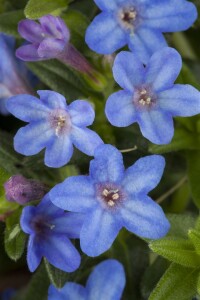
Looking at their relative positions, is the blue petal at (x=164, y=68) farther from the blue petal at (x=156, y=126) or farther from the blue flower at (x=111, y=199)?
the blue flower at (x=111, y=199)

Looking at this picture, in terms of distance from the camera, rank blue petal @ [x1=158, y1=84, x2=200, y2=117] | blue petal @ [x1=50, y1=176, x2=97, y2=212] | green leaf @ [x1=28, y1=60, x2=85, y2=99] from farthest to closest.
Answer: green leaf @ [x1=28, y1=60, x2=85, y2=99]
blue petal @ [x1=158, y1=84, x2=200, y2=117]
blue petal @ [x1=50, y1=176, x2=97, y2=212]

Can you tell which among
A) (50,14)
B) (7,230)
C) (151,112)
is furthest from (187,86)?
(7,230)

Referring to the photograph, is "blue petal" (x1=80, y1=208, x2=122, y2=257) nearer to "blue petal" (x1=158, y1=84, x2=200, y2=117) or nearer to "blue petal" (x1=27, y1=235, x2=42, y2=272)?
"blue petal" (x1=27, y1=235, x2=42, y2=272)

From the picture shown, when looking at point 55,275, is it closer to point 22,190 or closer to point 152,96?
point 22,190

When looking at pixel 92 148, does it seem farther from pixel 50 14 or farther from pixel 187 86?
pixel 50 14

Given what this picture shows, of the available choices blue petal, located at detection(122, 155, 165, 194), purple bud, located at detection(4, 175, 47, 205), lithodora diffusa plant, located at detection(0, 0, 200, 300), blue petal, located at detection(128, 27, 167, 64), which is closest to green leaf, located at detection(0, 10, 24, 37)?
lithodora diffusa plant, located at detection(0, 0, 200, 300)

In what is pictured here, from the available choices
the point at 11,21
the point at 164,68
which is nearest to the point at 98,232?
the point at 164,68
